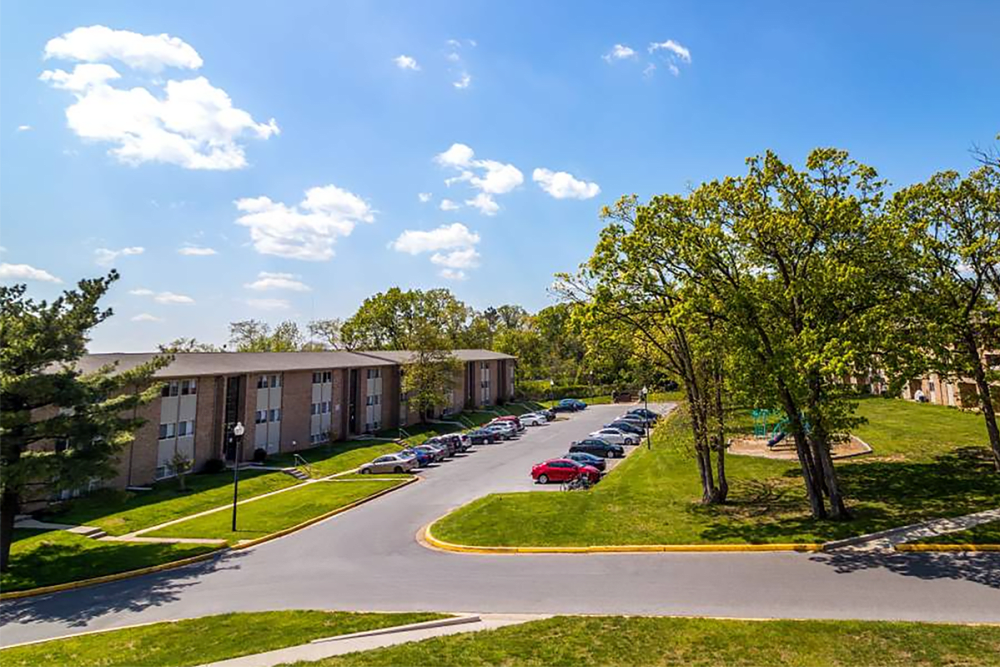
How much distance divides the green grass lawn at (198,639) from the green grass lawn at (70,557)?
733 cm

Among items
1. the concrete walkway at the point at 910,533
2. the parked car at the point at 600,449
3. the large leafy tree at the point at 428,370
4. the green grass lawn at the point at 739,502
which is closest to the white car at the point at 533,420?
the large leafy tree at the point at 428,370

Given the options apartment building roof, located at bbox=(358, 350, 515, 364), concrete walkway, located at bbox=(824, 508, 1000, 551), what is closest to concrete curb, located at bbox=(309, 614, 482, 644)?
concrete walkway, located at bbox=(824, 508, 1000, 551)

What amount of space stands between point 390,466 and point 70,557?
17753 mm

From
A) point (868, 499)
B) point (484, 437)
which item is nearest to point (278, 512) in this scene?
point (484, 437)

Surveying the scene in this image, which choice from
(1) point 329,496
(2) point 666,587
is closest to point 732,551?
(2) point 666,587

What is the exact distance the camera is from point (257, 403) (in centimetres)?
4222

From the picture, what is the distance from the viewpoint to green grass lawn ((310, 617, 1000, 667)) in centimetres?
950

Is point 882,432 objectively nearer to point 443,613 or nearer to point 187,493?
point 443,613

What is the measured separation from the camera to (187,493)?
3200 cm

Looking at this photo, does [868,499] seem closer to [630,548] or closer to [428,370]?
[630,548]

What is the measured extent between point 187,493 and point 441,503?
52.8ft

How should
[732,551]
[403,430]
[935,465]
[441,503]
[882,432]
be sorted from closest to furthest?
[732,551] < [935,465] < [441,503] < [882,432] < [403,430]

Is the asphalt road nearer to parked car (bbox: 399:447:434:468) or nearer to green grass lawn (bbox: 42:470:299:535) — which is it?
green grass lawn (bbox: 42:470:299:535)

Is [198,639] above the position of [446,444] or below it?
below
